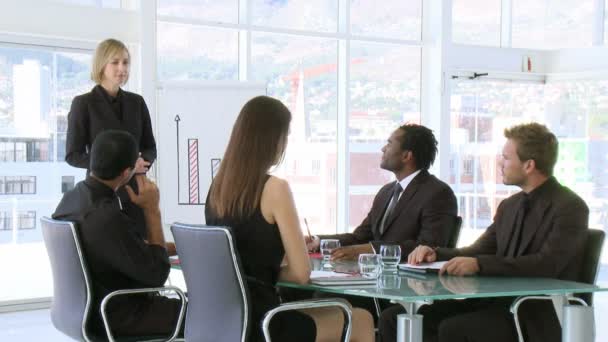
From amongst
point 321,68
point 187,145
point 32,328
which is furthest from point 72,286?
point 321,68

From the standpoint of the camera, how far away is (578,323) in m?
2.83

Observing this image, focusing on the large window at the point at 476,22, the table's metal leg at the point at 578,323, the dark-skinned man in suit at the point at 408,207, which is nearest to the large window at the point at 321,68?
the large window at the point at 476,22

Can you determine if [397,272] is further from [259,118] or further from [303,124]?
[303,124]

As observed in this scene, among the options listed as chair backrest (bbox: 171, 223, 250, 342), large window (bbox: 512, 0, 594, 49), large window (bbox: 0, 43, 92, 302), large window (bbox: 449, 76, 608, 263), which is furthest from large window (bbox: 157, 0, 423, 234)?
chair backrest (bbox: 171, 223, 250, 342)

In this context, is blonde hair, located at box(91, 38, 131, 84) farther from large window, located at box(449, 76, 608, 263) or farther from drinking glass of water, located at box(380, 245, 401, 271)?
large window, located at box(449, 76, 608, 263)

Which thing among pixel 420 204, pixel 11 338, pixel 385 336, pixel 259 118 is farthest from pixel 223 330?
pixel 11 338

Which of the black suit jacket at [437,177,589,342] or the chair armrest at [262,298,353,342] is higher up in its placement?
the black suit jacket at [437,177,589,342]

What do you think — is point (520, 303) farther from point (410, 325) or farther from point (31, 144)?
point (31, 144)

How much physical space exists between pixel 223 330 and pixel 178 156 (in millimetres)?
4081

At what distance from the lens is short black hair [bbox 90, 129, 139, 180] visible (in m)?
3.09

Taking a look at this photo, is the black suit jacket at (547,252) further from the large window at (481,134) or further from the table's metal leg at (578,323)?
the large window at (481,134)

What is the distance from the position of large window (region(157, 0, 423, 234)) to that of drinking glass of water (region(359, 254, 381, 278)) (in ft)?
15.5

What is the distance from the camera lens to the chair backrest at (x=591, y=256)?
324 cm

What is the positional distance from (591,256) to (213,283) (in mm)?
1518
